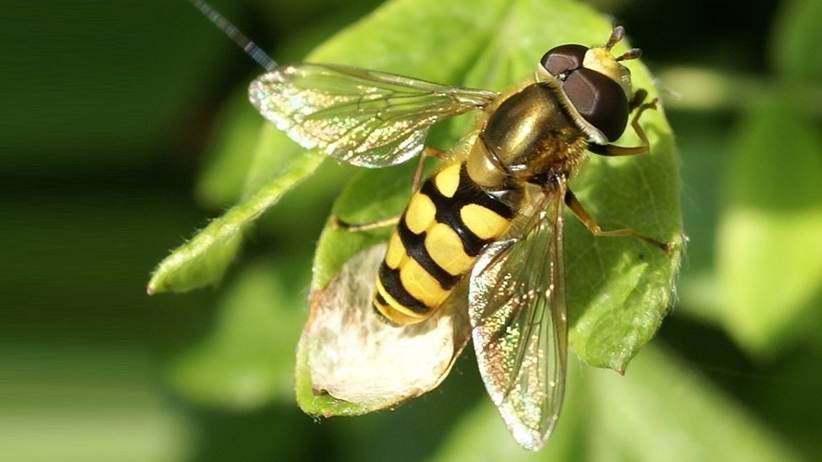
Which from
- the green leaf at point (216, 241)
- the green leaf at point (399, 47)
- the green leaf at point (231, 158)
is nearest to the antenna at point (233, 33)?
the green leaf at point (231, 158)

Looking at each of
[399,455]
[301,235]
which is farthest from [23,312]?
[399,455]

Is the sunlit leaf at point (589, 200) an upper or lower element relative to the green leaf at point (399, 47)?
lower

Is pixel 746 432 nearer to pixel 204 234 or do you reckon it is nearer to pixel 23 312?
pixel 204 234

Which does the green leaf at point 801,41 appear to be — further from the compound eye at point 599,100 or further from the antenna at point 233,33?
the antenna at point 233,33

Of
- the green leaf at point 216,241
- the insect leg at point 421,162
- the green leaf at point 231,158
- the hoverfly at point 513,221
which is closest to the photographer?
the green leaf at point 216,241

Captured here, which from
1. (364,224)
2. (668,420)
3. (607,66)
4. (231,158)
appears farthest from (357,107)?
(668,420)

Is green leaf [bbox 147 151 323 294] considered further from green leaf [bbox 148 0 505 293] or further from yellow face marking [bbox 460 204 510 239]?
yellow face marking [bbox 460 204 510 239]

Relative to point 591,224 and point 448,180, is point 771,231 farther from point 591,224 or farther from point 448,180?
point 448,180

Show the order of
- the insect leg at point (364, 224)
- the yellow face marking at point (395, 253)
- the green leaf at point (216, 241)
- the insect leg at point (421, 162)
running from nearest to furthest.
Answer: the green leaf at point (216, 241)
the yellow face marking at point (395, 253)
the insect leg at point (364, 224)
the insect leg at point (421, 162)
